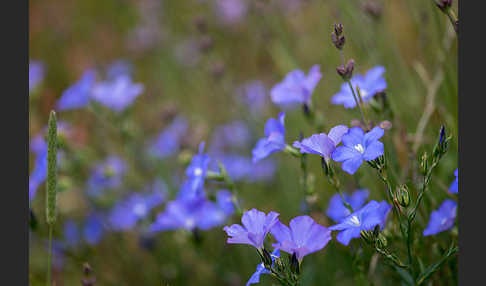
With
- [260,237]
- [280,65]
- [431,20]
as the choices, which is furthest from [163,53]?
[260,237]

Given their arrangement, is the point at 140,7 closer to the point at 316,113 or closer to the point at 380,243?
the point at 316,113

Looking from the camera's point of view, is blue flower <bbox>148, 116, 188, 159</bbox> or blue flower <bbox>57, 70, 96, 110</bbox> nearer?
blue flower <bbox>57, 70, 96, 110</bbox>

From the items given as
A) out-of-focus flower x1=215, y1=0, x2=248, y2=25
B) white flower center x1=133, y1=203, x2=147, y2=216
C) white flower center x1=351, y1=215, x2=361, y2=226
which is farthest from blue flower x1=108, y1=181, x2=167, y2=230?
out-of-focus flower x1=215, y1=0, x2=248, y2=25

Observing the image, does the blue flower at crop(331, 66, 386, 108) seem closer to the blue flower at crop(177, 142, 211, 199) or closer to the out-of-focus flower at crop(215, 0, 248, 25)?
the blue flower at crop(177, 142, 211, 199)

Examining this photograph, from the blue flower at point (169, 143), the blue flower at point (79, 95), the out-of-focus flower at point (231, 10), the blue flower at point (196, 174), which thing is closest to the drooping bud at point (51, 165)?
the blue flower at point (196, 174)

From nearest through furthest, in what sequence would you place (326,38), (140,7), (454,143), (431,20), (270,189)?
(454,143), (431,20), (270,189), (326,38), (140,7)

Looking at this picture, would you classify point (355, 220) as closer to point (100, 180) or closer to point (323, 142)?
point (323, 142)
